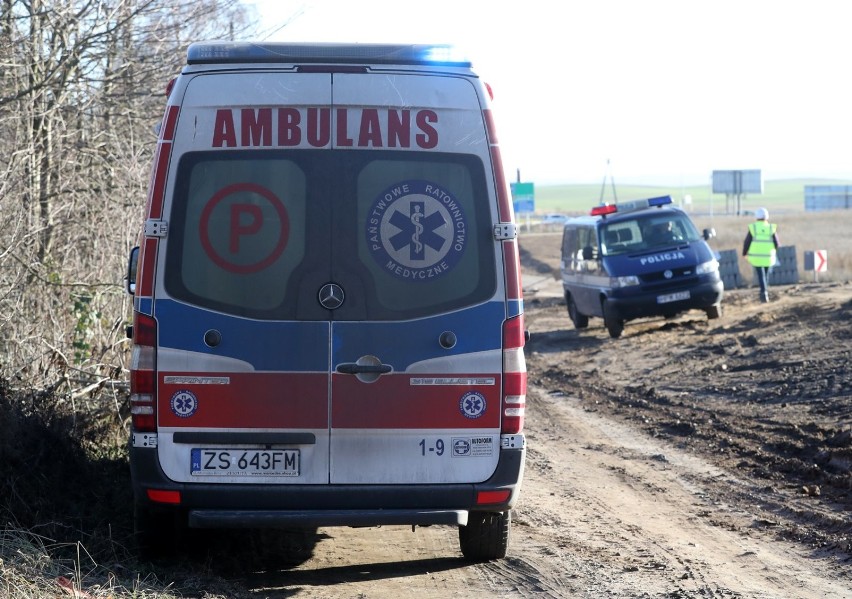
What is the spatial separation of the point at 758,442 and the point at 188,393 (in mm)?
6281

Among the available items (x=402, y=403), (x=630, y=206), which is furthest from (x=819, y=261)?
(x=402, y=403)

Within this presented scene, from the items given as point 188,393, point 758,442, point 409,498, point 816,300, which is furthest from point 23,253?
point 816,300

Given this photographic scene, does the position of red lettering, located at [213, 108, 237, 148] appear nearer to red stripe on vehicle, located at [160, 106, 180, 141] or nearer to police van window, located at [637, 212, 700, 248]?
red stripe on vehicle, located at [160, 106, 180, 141]

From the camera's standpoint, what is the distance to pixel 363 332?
557cm

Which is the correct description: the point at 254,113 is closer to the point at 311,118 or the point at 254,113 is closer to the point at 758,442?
the point at 311,118

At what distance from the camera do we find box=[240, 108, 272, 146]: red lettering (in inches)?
218

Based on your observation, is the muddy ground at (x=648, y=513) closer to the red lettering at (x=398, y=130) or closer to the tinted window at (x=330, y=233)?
the tinted window at (x=330, y=233)

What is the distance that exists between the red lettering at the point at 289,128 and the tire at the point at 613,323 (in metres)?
13.9

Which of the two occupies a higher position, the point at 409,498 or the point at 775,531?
the point at 409,498

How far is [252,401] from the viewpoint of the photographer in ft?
18.1

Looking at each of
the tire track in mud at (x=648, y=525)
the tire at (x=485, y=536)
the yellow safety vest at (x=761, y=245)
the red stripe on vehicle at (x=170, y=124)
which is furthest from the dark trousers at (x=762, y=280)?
the red stripe on vehicle at (x=170, y=124)

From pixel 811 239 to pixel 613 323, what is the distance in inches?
1526

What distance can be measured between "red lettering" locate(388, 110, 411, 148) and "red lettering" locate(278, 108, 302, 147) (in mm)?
451

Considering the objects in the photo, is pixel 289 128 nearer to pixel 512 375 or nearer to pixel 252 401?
pixel 252 401
